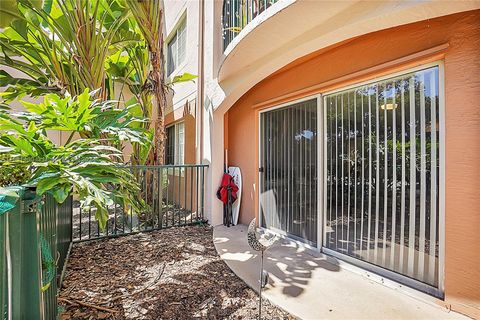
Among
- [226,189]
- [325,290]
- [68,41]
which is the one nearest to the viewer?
[325,290]

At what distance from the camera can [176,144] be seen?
7906mm

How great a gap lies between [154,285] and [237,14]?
452 cm

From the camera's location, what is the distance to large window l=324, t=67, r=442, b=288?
101 inches

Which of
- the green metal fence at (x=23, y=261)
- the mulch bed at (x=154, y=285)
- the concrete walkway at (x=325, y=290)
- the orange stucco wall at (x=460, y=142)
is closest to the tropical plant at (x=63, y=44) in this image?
the mulch bed at (x=154, y=285)

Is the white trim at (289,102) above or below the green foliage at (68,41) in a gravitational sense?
below

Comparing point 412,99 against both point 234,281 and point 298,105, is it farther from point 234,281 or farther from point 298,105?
point 234,281

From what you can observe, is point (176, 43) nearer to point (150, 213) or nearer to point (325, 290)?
point (150, 213)

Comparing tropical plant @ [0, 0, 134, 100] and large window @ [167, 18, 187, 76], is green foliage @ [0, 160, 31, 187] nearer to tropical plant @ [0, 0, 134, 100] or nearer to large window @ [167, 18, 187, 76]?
tropical plant @ [0, 0, 134, 100]

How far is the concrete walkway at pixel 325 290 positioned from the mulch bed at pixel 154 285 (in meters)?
0.18

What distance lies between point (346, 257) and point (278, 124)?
239 cm

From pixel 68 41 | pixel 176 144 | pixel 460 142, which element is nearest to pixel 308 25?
pixel 460 142

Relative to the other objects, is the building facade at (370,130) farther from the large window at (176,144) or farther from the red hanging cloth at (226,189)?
the large window at (176,144)

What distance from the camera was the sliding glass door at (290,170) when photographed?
3.87 metres

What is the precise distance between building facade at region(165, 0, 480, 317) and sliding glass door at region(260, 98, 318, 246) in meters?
0.02
